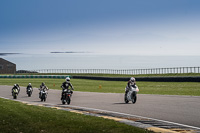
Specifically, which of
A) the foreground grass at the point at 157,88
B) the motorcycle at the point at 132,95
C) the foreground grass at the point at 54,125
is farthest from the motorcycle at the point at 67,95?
the foreground grass at the point at 157,88

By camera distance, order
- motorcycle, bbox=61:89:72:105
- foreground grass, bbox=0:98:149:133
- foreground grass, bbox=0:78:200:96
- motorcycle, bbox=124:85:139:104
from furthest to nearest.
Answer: foreground grass, bbox=0:78:200:96 < motorcycle, bbox=61:89:72:105 < motorcycle, bbox=124:85:139:104 < foreground grass, bbox=0:98:149:133

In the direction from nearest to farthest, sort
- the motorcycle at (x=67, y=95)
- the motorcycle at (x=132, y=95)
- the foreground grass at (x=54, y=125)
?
the foreground grass at (x=54, y=125) < the motorcycle at (x=132, y=95) < the motorcycle at (x=67, y=95)

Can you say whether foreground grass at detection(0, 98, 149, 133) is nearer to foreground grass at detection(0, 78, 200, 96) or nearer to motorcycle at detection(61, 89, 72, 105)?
motorcycle at detection(61, 89, 72, 105)

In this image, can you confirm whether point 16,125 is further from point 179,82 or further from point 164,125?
point 179,82

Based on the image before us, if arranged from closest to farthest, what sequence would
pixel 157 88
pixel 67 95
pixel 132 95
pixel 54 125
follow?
pixel 54 125
pixel 132 95
pixel 67 95
pixel 157 88

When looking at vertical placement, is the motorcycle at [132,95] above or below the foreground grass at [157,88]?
below

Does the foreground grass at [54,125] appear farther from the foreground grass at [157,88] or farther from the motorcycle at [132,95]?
the foreground grass at [157,88]

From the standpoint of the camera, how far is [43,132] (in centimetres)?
1048

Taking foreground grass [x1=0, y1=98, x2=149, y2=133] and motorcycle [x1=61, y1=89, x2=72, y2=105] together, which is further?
motorcycle [x1=61, y1=89, x2=72, y2=105]

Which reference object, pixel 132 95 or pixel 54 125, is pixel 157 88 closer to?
pixel 132 95

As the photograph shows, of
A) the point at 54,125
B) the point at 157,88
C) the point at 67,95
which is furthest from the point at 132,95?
the point at 157,88

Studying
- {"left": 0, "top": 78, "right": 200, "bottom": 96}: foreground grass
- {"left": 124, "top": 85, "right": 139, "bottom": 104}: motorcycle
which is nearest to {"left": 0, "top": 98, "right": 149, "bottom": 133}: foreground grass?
{"left": 124, "top": 85, "right": 139, "bottom": 104}: motorcycle

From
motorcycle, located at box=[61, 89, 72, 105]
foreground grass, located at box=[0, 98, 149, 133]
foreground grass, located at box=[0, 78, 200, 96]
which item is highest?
foreground grass, located at box=[0, 78, 200, 96]

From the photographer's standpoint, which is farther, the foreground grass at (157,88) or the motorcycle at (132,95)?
the foreground grass at (157,88)
